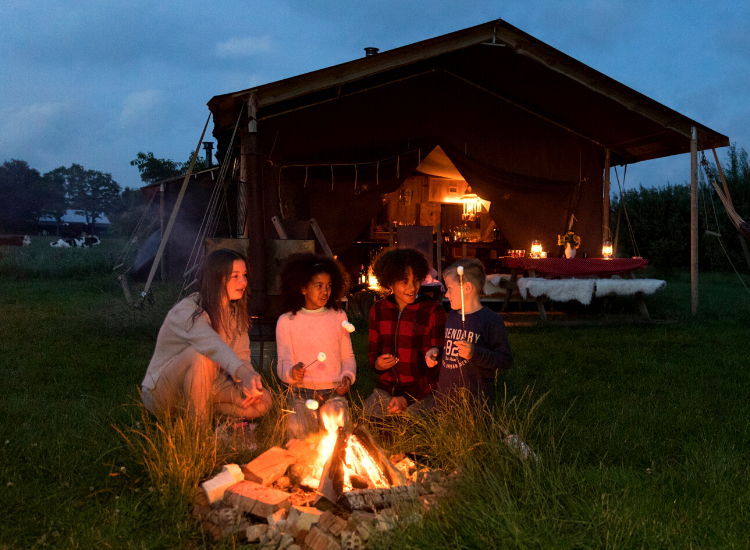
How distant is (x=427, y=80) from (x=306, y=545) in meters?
7.65

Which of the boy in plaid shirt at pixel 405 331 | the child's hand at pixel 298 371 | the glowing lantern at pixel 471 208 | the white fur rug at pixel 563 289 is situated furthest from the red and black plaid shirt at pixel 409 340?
the glowing lantern at pixel 471 208

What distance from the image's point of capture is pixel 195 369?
10.5ft

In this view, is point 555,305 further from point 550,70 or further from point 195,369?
point 195,369

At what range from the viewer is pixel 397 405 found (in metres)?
3.57

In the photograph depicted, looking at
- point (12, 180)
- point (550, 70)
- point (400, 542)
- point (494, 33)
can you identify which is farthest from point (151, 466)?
point (12, 180)

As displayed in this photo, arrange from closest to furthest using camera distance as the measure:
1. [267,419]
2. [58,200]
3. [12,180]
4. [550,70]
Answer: [267,419], [550,70], [12,180], [58,200]

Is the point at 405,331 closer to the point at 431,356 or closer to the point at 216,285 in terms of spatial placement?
the point at 431,356

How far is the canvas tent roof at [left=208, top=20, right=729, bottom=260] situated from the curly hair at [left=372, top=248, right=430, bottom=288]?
11.7 ft

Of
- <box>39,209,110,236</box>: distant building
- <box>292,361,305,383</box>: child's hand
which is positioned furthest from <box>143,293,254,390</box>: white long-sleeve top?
<box>39,209,110,236</box>: distant building

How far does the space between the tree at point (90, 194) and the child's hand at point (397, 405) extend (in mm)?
54860

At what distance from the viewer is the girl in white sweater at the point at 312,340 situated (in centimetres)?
345

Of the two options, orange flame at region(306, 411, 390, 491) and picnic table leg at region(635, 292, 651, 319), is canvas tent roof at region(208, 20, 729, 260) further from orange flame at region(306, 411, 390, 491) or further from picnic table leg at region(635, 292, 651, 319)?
orange flame at region(306, 411, 390, 491)

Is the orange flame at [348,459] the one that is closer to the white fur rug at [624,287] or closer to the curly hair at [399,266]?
the curly hair at [399,266]

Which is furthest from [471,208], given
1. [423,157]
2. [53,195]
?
[53,195]
